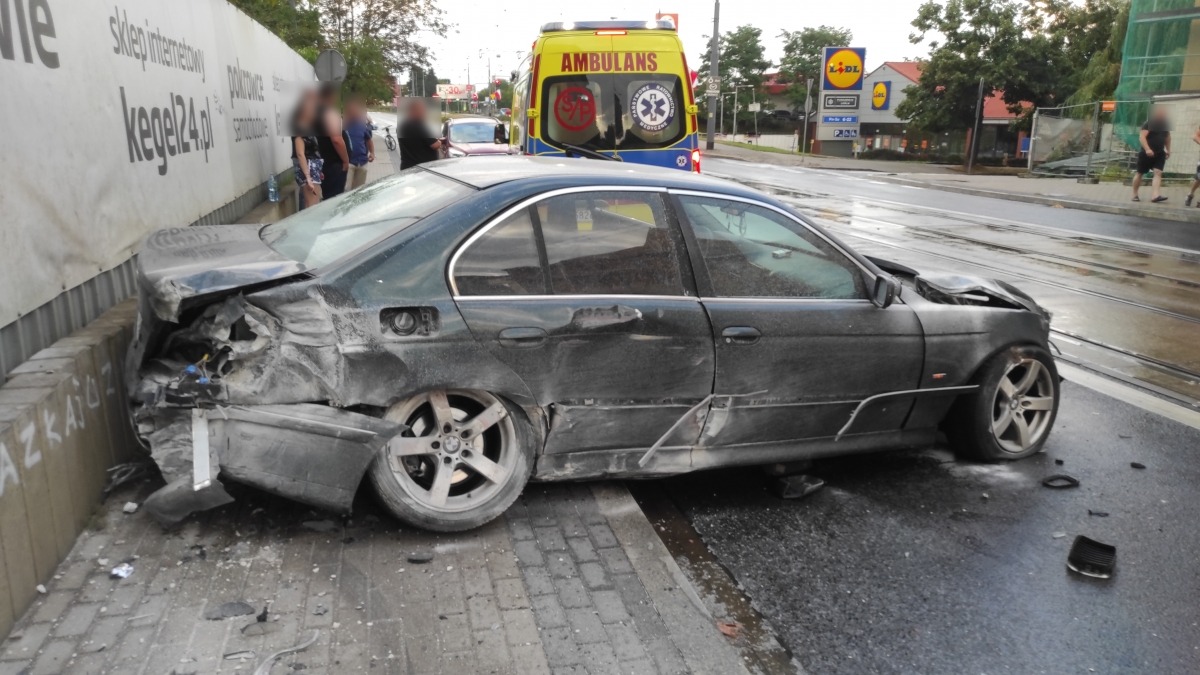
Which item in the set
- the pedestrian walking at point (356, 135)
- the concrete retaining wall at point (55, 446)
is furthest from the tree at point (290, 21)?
the concrete retaining wall at point (55, 446)

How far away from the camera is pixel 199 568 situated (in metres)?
3.64

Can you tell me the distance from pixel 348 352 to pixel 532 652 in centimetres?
135

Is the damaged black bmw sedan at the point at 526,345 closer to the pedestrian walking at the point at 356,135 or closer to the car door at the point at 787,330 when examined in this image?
the car door at the point at 787,330

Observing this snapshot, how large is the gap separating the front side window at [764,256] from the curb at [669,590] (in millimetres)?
1115

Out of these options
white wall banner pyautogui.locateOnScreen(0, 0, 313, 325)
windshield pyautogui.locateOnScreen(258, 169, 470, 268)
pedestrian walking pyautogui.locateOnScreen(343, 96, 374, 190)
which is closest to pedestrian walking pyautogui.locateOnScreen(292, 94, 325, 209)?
white wall banner pyautogui.locateOnScreen(0, 0, 313, 325)

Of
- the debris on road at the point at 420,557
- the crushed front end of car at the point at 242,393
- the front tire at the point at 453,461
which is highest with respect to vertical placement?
the crushed front end of car at the point at 242,393

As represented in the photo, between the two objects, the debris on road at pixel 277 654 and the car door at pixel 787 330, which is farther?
the car door at pixel 787 330

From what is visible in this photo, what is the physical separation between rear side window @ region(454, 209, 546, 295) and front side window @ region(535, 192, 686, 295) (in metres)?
0.07

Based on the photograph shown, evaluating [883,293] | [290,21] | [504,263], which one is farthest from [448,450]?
[290,21]

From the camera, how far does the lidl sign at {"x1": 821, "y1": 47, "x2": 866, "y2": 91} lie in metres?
45.3

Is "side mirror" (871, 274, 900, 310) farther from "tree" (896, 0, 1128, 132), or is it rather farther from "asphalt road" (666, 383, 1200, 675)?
"tree" (896, 0, 1128, 132)

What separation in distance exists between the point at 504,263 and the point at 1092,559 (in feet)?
9.25

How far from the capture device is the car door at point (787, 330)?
173 inches

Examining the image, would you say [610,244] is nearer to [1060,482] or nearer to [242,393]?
[242,393]
